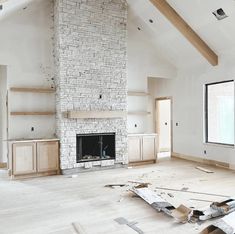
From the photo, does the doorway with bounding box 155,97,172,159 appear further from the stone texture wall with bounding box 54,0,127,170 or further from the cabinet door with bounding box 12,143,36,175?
the cabinet door with bounding box 12,143,36,175

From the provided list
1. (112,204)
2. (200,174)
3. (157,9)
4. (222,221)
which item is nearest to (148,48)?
(157,9)

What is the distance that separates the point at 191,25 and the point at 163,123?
4.05 metres

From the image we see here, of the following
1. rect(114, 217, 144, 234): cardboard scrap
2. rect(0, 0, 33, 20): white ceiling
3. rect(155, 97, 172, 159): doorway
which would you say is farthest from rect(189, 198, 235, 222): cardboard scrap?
rect(155, 97, 172, 159): doorway

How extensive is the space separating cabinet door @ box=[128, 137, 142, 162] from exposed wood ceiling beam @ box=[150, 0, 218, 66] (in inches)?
117

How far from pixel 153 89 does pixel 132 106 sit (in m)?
1.89

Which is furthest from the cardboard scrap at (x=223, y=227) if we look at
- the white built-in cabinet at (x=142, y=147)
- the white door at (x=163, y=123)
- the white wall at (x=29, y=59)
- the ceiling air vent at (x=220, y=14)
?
the white door at (x=163, y=123)

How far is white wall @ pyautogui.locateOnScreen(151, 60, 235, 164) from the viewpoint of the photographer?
693 centimetres

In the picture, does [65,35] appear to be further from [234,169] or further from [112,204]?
[234,169]

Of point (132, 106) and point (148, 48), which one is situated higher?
point (148, 48)

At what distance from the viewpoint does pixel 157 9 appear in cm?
656

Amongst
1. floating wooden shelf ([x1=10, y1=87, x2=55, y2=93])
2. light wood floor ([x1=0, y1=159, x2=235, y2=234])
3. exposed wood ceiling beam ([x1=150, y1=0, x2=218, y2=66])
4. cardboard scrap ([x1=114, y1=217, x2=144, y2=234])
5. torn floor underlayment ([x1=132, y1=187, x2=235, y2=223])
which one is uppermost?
exposed wood ceiling beam ([x1=150, y1=0, x2=218, y2=66])

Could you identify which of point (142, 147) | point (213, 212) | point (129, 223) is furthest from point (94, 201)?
point (142, 147)

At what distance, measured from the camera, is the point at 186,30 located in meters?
6.61

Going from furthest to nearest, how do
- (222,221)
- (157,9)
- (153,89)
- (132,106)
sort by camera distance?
(153,89), (132,106), (157,9), (222,221)
